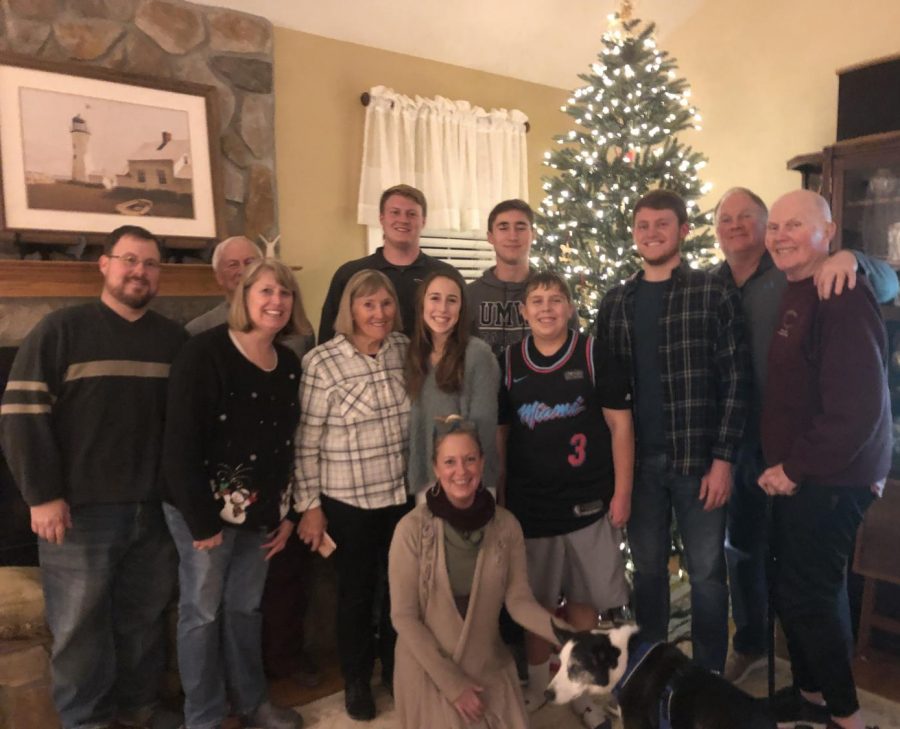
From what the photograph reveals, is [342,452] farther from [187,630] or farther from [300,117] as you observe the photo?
[300,117]

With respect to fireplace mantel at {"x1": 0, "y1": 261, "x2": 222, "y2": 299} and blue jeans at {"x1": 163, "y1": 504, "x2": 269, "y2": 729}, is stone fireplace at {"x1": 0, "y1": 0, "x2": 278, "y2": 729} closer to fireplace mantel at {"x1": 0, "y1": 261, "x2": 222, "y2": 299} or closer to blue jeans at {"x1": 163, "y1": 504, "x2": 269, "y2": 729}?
fireplace mantel at {"x1": 0, "y1": 261, "x2": 222, "y2": 299}

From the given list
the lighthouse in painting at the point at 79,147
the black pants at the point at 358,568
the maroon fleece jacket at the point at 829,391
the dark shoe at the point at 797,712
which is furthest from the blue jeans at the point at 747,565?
the lighthouse in painting at the point at 79,147

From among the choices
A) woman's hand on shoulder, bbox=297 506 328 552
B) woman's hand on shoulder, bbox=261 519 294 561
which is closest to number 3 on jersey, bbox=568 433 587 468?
woman's hand on shoulder, bbox=297 506 328 552

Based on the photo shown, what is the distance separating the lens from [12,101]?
2785mm

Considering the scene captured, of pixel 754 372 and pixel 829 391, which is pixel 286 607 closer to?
pixel 754 372

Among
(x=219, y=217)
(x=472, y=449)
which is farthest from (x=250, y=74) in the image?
(x=472, y=449)

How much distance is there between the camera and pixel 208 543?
75.7 inches

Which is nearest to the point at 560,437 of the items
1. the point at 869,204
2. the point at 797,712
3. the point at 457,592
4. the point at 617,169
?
the point at 457,592

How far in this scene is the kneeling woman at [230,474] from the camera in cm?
189

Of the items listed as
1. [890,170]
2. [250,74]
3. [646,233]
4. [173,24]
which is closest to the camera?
[646,233]

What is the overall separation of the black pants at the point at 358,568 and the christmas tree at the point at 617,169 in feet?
4.44

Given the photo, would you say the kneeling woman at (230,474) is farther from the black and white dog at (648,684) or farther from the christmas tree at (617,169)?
the christmas tree at (617,169)

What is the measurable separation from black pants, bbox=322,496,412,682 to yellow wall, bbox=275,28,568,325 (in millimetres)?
1956

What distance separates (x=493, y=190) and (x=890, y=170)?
2141 millimetres
